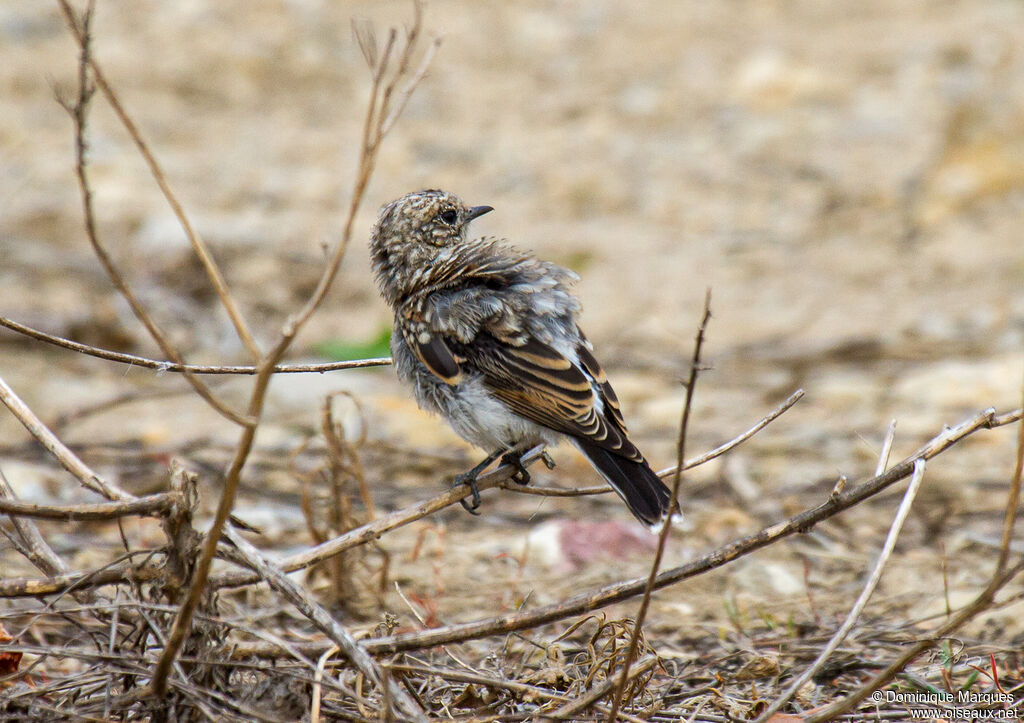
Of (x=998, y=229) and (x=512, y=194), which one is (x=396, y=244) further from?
(x=998, y=229)

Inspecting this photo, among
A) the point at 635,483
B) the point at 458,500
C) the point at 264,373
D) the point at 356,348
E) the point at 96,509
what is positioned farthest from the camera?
the point at 356,348

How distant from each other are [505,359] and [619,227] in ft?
19.1

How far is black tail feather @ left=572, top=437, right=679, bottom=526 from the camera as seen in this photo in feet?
A: 12.4

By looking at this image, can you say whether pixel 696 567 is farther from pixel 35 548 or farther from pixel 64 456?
pixel 35 548

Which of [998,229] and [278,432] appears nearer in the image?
[278,432]

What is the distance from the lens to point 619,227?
9.87m

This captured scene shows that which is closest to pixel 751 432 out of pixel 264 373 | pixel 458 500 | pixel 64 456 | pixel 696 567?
pixel 696 567

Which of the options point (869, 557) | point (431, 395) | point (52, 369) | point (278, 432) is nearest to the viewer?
point (431, 395)

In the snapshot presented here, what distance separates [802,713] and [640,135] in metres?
8.33

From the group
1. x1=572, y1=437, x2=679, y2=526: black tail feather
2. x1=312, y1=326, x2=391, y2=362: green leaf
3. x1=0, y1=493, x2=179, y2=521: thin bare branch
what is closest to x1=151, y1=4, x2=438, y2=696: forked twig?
x1=0, y1=493, x2=179, y2=521: thin bare branch

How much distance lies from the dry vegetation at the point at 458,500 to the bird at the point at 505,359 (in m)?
0.43

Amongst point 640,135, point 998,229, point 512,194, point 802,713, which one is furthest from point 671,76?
point 802,713

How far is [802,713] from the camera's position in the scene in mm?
3369

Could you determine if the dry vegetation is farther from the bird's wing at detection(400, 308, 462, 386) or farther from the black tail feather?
the bird's wing at detection(400, 308, 462, 386)
